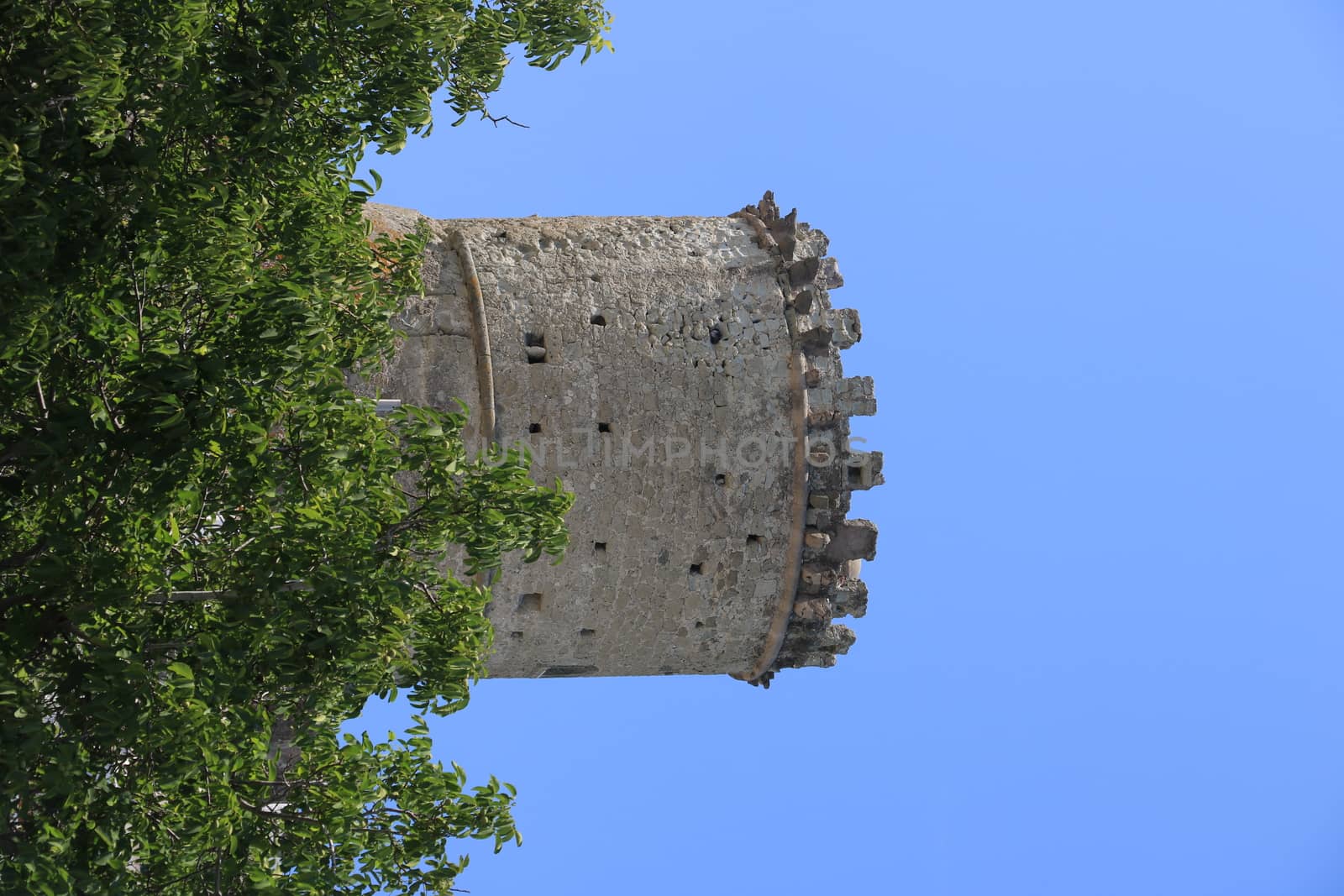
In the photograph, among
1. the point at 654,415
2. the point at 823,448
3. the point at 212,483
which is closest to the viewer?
the point at 212,483

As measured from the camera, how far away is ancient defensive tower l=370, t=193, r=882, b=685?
13.5m

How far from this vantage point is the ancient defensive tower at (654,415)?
1355cm

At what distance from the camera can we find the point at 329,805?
9.38 m

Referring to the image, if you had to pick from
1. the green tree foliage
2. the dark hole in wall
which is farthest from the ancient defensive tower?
the green tree foliage

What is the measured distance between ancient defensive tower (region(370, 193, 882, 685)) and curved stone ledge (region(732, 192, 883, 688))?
0.05ft

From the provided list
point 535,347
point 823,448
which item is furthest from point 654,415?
point 823,448

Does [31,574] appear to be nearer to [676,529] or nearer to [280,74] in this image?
[280,74]

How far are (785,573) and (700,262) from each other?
103 inches

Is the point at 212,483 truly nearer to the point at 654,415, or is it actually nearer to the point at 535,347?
the point at 535,347

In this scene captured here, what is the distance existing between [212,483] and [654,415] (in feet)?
16.6

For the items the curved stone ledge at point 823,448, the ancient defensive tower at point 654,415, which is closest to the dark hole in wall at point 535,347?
the ancient defensive tower at point 654,415

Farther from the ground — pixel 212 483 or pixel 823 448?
pixel 823 448

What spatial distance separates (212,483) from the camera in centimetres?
914

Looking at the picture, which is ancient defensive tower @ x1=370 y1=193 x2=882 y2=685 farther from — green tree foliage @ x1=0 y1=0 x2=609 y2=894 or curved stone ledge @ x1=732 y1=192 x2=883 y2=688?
green tree foliage @ x1=0 y1=0 x2=609 y2=894
